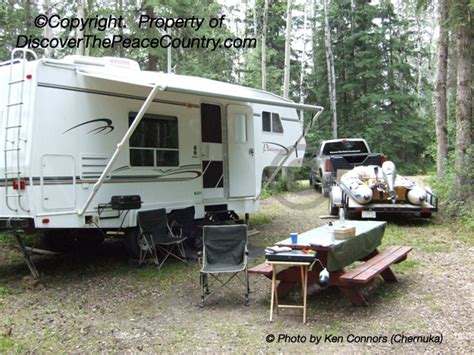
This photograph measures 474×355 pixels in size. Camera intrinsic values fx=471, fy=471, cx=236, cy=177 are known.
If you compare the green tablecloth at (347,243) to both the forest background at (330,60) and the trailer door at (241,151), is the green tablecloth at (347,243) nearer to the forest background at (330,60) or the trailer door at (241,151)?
the trailer door at (241,151)

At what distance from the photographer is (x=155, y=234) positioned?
6.87 m

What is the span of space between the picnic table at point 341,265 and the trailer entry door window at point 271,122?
4638 mm

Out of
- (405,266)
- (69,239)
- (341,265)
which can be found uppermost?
(341,265)

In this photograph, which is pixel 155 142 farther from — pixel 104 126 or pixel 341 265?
pixel 341 265

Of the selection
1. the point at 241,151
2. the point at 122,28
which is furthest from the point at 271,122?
the point at 122,28

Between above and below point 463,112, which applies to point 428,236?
below

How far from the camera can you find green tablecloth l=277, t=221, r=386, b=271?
4.65 m

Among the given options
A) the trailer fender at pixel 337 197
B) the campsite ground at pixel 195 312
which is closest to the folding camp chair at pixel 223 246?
the campsite ground at pixel 195 312

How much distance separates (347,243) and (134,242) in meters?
3.52

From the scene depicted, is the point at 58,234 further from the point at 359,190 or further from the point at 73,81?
the point at 359,190

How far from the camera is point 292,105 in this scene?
795 centimetres

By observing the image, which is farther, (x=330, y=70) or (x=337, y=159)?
(x=330, y=70)

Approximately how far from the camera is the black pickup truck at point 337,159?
1141cm

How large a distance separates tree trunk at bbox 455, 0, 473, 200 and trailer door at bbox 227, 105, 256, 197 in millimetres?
4269
